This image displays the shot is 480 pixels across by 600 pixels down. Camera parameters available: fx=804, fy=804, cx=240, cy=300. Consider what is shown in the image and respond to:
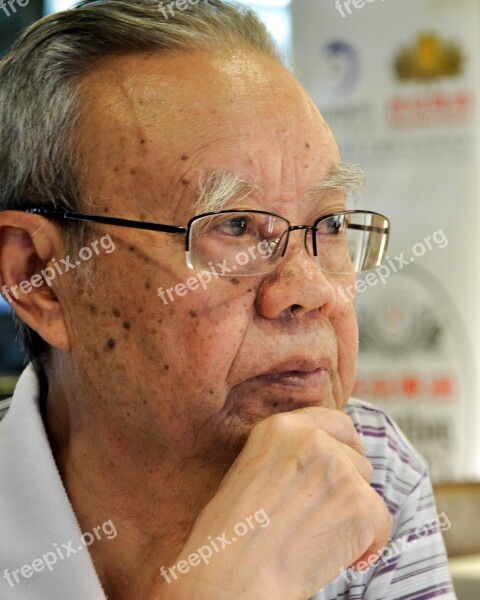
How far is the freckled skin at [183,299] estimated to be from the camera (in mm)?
1239

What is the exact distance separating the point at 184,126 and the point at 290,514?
0.61m

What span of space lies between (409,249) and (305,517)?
7.80ft

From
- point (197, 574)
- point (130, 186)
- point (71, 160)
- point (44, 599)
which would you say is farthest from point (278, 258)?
point (44, 599)

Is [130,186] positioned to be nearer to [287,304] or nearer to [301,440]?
[287,304]

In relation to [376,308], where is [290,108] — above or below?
above

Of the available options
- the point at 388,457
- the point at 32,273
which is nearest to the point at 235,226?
the point at 32,273

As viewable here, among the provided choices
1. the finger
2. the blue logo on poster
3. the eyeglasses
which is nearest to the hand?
the finger

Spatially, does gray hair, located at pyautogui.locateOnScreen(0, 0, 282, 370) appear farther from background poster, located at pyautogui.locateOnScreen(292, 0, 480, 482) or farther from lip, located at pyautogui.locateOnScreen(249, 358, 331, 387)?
background poster, located at pyautogui.locateOnScreen(292, 0, 480, 482)

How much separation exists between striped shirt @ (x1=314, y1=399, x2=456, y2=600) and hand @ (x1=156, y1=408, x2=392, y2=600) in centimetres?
21

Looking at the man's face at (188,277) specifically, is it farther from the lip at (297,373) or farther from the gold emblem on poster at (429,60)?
the gold emblem on poster at (429,60)

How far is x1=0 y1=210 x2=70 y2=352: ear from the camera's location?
1.37m

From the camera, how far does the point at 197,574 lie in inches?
43.5

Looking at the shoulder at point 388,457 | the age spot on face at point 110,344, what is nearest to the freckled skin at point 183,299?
the age spot on face at point 110,344

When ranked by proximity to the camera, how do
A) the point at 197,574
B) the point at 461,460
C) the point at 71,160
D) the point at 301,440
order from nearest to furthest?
the point at 197,574, the point at 301,440, the point at 71,160, the point at 461,460
